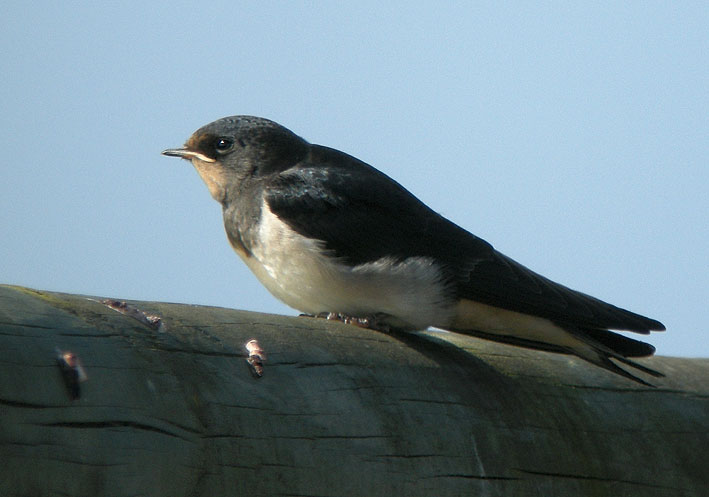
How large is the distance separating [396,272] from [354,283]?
0.11 meters

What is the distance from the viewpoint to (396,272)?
276 cm

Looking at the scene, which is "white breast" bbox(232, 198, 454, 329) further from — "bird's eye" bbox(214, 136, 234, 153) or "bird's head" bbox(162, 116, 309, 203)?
"bird's eye" bbox(214, 136, 234, 153)

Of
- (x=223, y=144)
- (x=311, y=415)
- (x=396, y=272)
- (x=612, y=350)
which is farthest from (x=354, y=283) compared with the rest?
(x=311, y=415)

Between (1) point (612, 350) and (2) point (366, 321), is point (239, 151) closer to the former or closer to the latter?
(2) point (366, 321)

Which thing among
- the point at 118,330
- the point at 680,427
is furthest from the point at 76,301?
the point at 680,427

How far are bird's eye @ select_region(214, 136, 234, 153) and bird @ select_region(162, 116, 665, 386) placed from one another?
11.0 inches

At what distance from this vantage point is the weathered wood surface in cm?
149

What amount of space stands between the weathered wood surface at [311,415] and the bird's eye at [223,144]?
1045 mm

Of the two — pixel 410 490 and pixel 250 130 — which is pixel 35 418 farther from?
pixel 250 130

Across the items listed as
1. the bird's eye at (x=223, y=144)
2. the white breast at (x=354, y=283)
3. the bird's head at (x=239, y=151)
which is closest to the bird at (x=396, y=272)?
the white breast at (x=354, y=283)

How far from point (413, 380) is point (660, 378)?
A: 798 millimetres

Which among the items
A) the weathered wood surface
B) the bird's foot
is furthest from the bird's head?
the weathered wood surface

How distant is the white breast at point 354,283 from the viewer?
2.72 meters

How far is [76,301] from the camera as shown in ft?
5.67
